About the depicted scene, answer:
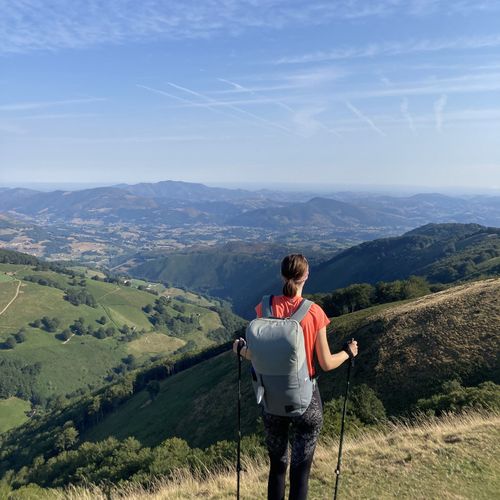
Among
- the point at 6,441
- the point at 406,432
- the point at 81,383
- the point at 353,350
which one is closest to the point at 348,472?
the point at 406,432

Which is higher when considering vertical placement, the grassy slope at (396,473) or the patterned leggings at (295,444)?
the patterned leggings at (295,444)

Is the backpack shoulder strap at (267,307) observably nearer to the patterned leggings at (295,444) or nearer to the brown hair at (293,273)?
the brown hair at (293,273)

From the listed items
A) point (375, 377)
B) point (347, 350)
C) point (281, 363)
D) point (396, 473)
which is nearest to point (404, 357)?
point (375, 377)

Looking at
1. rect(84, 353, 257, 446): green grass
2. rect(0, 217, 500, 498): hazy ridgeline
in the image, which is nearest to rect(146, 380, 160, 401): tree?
rect(0, 217, 500, 498): hazy ridgeline

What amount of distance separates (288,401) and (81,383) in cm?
21197

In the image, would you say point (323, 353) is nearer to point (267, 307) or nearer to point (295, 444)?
point (267, 307)

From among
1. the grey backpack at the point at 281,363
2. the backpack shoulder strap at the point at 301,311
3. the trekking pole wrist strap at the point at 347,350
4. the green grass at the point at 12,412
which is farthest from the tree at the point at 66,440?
the backpack shoulder strap at the point at 301,311

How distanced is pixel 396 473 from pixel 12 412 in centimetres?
19353

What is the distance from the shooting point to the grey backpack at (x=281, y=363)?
19.2 ft

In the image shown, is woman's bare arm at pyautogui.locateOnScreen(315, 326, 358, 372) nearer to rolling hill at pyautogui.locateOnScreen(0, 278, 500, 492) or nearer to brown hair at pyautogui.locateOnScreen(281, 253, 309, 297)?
brown hair at pyautogui.locateOnScreen(281, 253, 309, 297)

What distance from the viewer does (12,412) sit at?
6398 inches

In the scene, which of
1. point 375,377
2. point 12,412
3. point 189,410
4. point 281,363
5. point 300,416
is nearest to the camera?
point 281,363

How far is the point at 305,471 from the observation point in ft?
22.4

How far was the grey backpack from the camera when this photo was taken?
5845mm
